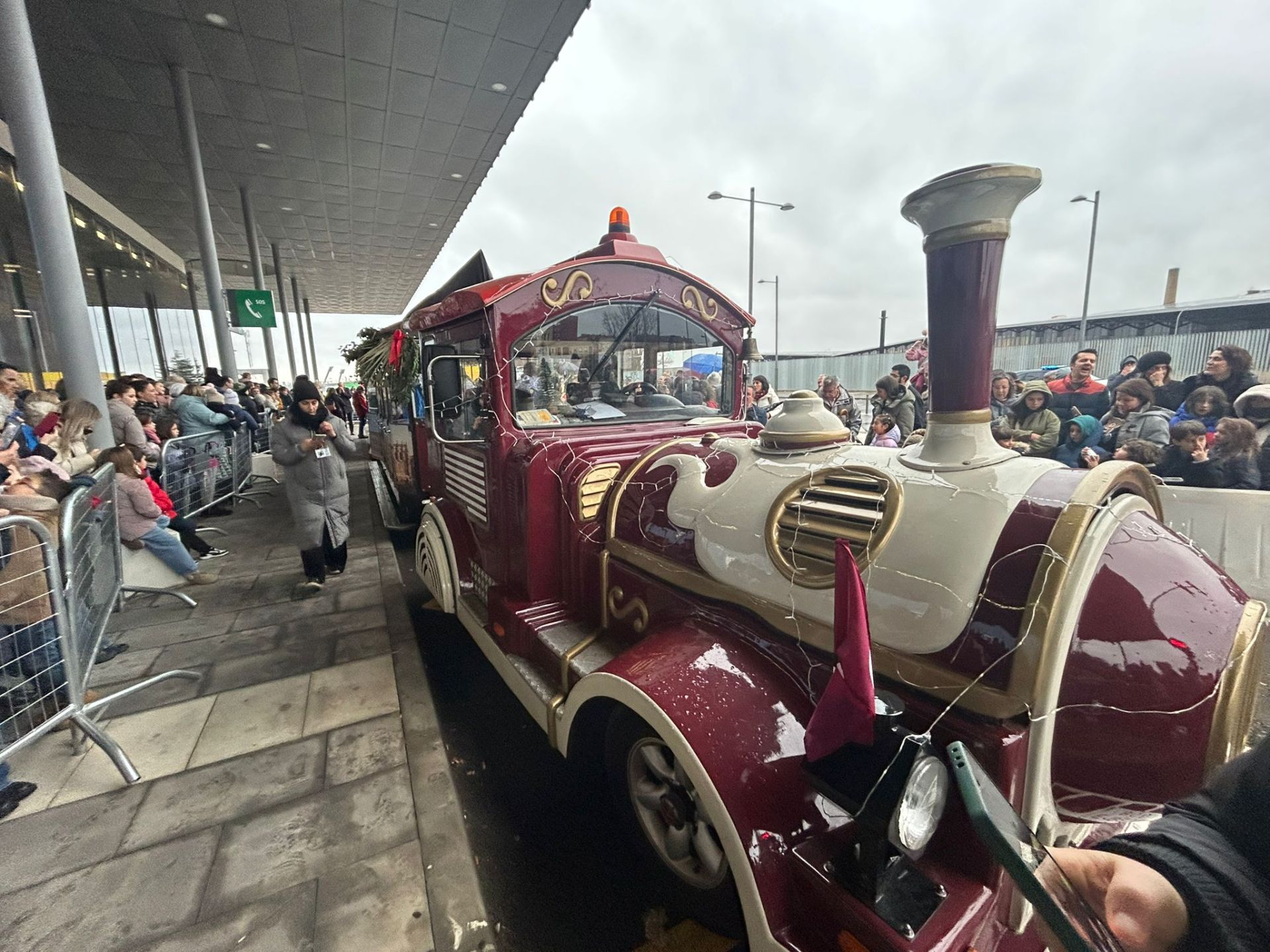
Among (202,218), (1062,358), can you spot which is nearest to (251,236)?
(202,218)

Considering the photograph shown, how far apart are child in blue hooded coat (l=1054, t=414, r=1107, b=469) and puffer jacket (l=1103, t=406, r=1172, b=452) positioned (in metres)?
0.11

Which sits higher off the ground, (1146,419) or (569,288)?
(569,288)

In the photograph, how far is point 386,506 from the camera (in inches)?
292

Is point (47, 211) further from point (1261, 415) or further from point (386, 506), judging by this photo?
point (1261, 415)

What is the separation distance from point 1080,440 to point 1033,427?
401 millimetres

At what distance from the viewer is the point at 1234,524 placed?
3303 millimetres

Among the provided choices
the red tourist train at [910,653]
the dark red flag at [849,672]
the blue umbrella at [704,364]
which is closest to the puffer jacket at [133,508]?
the red tourist train at [910,653]

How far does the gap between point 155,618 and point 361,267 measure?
22764mm

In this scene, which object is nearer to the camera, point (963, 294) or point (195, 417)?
point (963, 294)

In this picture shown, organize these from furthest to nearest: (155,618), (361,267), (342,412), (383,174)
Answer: (361,267) → (342,412) → (383,174) → (155,618)

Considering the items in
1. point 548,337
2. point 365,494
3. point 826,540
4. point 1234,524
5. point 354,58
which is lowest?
point 365,494

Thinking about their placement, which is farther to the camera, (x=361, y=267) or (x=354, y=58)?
(x=361, y=267)

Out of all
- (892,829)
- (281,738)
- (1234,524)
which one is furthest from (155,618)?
(1234,524)

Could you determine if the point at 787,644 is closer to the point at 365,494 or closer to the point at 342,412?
the point at 365,494
